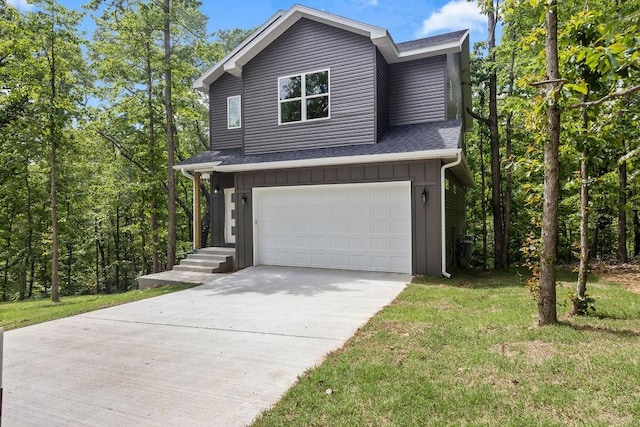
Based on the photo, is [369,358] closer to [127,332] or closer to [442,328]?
[442,328]

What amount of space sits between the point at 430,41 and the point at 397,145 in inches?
150

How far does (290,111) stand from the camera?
1081 centimetres

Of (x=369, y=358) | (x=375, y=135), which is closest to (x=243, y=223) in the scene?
(x=375, y=135)

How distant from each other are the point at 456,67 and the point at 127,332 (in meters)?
11.6

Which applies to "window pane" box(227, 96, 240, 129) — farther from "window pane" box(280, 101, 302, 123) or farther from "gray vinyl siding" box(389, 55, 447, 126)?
"gray vinyl siding" box(389, 55, 447, 126)

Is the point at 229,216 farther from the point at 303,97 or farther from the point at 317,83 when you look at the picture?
the point at 317,83

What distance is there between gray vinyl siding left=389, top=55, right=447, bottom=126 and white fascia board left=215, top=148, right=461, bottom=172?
7.49ft

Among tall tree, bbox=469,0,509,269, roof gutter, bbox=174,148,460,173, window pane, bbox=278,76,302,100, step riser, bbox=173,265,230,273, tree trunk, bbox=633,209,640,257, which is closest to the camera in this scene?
roof gutter, bbox=174,148,460,173

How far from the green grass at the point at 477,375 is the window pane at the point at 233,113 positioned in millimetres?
9422

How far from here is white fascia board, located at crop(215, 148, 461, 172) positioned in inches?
332

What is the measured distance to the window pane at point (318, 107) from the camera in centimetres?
1042

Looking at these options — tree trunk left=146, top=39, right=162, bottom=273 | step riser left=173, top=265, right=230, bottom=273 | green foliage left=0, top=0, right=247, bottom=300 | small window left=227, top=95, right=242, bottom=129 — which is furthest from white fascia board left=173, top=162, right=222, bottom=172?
tree trunk left=146, top=39, right=162, bottom=273

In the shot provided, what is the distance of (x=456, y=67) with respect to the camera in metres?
12.1

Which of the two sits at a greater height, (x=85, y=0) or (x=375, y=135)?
(x=85, y=0)
